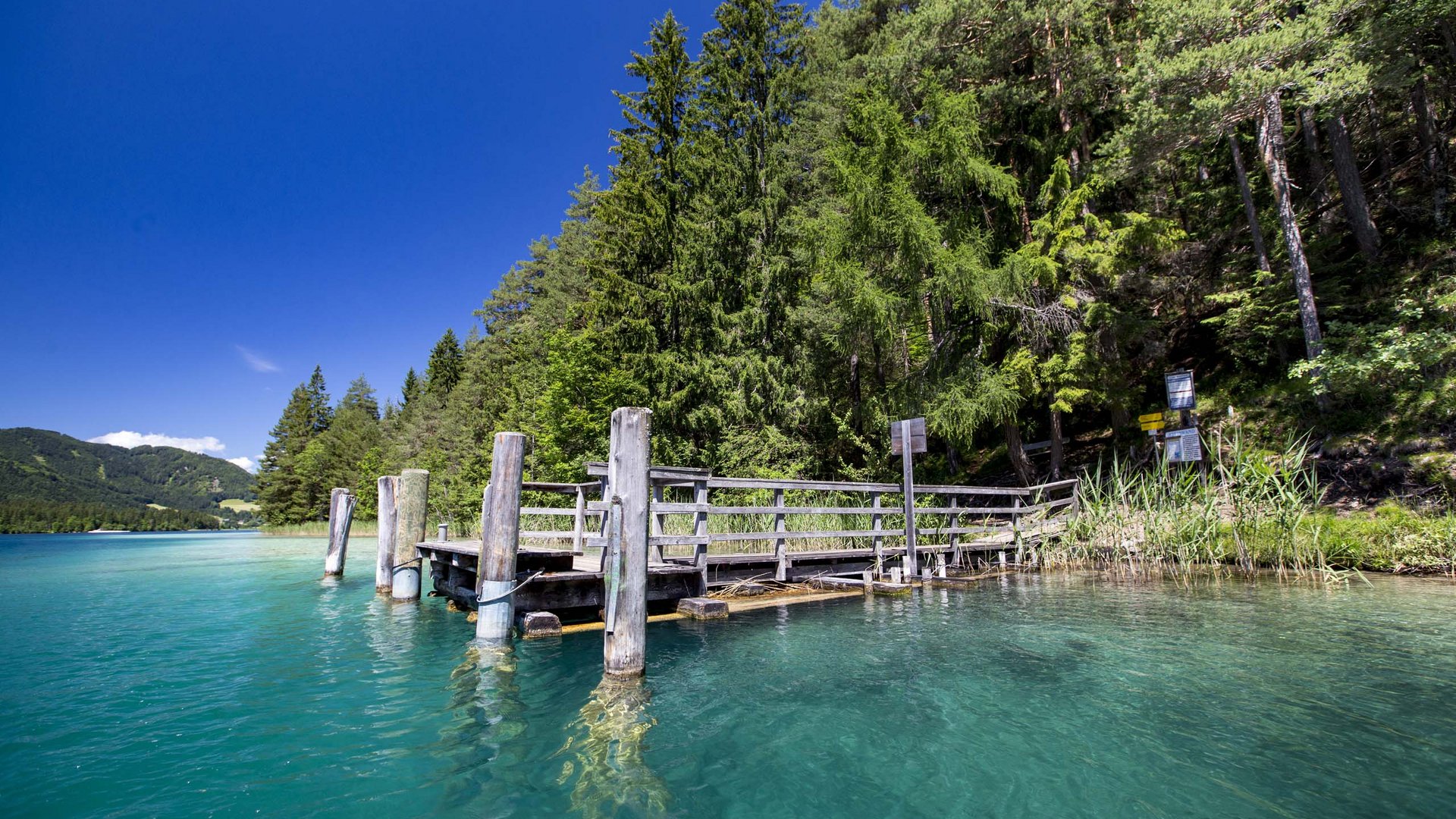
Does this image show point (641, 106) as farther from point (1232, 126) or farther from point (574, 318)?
point (1232, 126)

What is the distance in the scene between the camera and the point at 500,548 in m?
6.59

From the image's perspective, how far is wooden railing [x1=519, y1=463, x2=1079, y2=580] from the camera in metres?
8.55

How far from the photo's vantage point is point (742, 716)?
14.6 feet

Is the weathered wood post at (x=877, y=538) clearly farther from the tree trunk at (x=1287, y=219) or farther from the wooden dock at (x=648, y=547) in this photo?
the tree trunk at (x=1287, y=219)

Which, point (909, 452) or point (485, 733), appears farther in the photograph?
point (909, 452)

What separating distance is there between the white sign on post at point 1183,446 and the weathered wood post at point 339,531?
56.1 ft

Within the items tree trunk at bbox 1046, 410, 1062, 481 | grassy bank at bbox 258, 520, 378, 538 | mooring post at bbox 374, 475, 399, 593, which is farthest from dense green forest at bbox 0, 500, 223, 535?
tree trunk at bbox 1046, 410, 1062, 481

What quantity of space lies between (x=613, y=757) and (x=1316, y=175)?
23578 millimetres

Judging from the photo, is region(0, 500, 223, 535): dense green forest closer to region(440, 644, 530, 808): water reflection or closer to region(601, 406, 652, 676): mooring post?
region(440, 644, 530, 808): water reflection

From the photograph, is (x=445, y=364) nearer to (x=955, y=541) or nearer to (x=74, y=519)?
(x=955, y=541)

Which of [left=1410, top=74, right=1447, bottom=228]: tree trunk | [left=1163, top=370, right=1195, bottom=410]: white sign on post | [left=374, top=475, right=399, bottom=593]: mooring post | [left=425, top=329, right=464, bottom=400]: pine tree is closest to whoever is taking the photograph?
[left=374, top=475, right=399, bottom=593]: mooring post

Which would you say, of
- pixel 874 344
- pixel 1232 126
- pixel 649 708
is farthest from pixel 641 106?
pixel 649 708

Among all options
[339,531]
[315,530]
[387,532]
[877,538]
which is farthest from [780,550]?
[315,530]

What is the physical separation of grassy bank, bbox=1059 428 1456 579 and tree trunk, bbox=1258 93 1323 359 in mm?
4078
